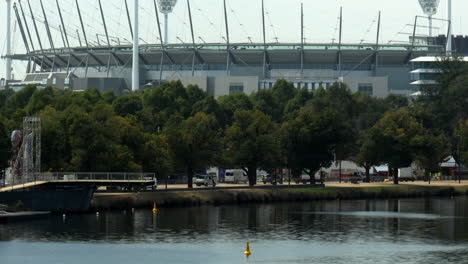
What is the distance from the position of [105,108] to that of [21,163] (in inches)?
872

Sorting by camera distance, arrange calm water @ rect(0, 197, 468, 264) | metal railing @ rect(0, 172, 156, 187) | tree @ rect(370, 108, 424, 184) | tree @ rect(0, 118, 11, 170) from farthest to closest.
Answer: tree @ rect(370, 108, 424, 184)
tree @ rect(0, 118, 11, 170)
metal railing @ rect(0, 172, 156, 187)
calm water @ rect(0, 197, 468, 264)

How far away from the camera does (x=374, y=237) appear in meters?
111

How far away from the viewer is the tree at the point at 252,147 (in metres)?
169

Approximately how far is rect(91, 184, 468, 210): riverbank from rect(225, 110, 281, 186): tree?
5.66 metres

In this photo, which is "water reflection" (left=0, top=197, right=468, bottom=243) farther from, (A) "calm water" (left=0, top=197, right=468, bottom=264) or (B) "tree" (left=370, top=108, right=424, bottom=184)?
(B) "tree" (left=370, top=108, right=424, bottom=184)

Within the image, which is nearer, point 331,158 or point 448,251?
point 448,251

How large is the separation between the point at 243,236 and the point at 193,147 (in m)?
52.5

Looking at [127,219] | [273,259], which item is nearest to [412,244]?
[273,259]

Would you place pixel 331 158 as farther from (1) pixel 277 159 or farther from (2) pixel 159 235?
(2) pixel 159 235

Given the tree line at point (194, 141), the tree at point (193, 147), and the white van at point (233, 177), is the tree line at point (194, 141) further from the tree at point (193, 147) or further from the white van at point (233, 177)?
the white van at point (233, 177)

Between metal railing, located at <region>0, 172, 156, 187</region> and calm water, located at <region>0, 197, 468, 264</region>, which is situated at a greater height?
metal railing, located at <region>0, 172, 156, 187</region>

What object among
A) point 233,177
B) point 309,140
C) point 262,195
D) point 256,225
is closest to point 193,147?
point 262,195

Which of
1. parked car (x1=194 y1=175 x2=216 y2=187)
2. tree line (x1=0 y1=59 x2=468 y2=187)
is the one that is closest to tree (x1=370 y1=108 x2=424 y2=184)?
tree line (x1=0 y1=59 x2=468 y2=187)

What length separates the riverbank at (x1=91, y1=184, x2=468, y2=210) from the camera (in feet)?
453
